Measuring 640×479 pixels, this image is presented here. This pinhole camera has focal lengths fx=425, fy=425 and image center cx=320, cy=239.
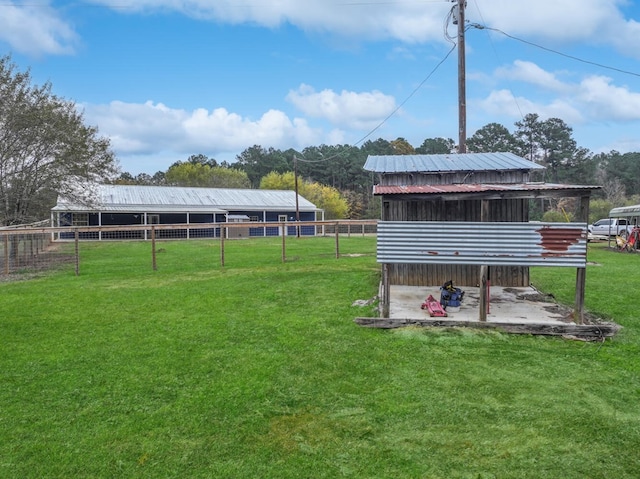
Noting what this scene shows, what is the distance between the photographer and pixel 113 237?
26.9 m

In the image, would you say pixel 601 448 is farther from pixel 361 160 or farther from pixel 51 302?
pixel 361 160

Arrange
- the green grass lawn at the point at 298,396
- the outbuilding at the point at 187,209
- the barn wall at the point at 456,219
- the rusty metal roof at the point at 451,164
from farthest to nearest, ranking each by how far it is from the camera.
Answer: the outbuilding at the point at 187,209
the rusty metal roof at the point at 451,164
the barn wall at the point at 456,219
the green grass lawn at the point at 298,396

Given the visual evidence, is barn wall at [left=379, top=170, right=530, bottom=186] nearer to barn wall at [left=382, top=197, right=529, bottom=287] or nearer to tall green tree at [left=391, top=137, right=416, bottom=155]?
barn wall at [left=382, top=197, right=529, bottom=287]

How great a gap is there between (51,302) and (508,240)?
302 inches

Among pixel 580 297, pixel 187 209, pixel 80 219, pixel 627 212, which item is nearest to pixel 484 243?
pixel 580 297

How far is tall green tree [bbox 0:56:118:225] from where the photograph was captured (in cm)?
1493

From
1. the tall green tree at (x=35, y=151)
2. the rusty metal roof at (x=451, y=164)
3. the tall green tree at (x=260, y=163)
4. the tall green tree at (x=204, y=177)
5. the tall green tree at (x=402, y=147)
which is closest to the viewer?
the rusty metal roof at (x=451, y=164)

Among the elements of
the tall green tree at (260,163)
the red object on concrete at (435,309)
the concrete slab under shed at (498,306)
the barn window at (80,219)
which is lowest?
the concrete slab under shed at (498,306)

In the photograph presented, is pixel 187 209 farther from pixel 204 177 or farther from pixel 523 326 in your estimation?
pixel 204 177

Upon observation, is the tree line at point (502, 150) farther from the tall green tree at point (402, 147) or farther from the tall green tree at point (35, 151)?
the tall green tree at point (35, 151)

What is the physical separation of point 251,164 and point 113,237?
48.1 metres

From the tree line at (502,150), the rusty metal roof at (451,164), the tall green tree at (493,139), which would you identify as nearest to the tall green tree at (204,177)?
the tree line at (502,150)

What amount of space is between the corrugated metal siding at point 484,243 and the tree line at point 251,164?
2.74 feet

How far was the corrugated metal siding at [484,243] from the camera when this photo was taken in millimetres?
5773
